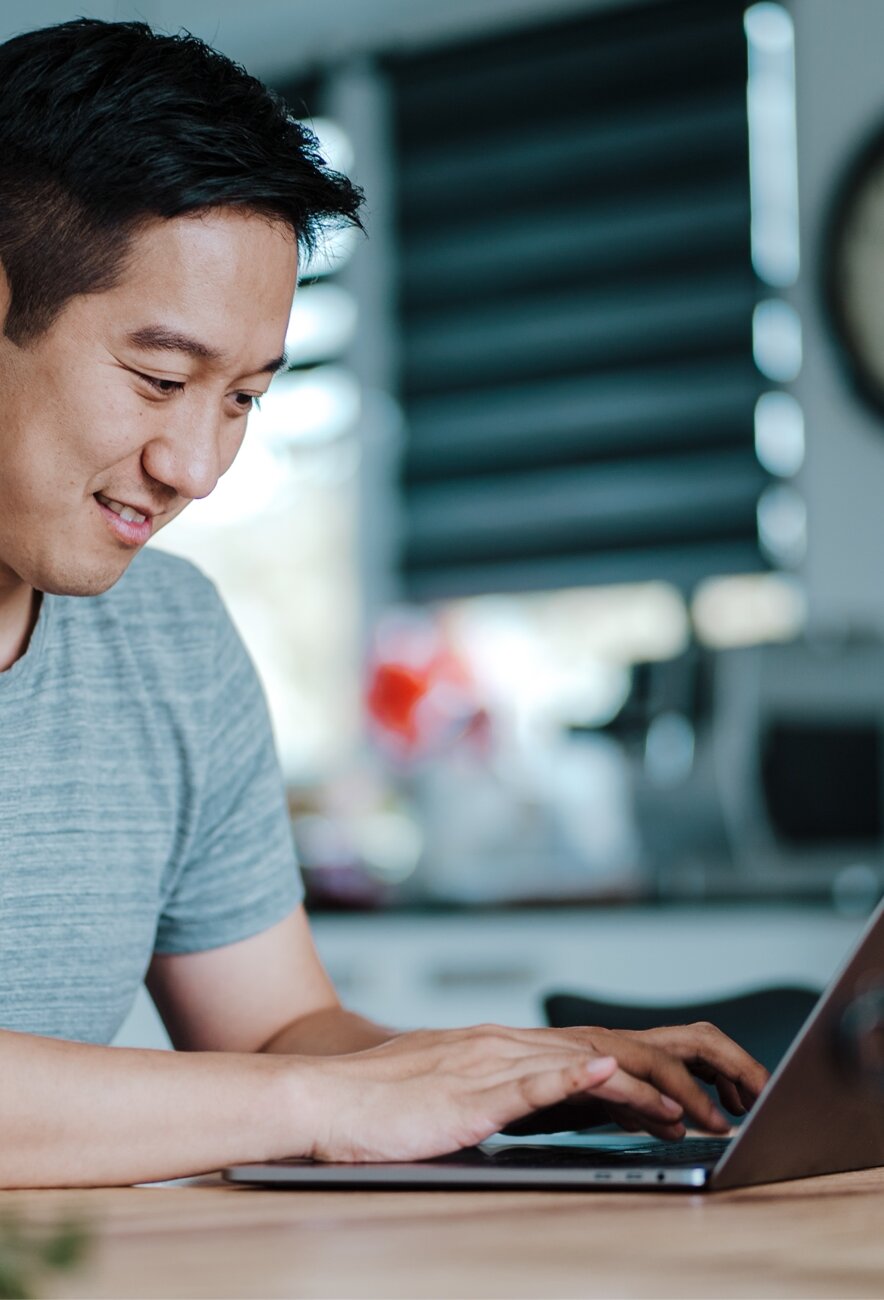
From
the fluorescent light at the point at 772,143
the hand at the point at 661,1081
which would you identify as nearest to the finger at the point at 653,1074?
the hand at the point at 661,1081

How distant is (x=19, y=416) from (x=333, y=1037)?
49 cm

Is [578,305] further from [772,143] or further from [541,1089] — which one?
[541,1089]

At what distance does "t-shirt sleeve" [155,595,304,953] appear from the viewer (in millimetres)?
1320

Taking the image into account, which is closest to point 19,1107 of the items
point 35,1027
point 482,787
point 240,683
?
point 35,1027

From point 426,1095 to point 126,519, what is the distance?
46 centimetres

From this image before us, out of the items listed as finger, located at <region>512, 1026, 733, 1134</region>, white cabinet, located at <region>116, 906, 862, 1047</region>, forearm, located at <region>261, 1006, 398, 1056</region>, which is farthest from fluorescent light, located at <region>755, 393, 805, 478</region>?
finger, located at <region>512, 1026, 733, 1134</region>

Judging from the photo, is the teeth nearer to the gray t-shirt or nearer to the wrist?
the gray t-shirt

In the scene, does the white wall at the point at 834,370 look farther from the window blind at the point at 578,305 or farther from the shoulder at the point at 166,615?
the shoulder at the point at 166,615

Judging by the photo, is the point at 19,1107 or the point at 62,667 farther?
the point at 62,667

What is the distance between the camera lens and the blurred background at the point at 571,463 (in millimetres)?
2705

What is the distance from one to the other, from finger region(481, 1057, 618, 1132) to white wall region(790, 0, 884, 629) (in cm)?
237

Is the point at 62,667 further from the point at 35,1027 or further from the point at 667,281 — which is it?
the point at 667,281

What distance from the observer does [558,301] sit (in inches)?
140

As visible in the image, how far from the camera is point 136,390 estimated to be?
1.07 m
